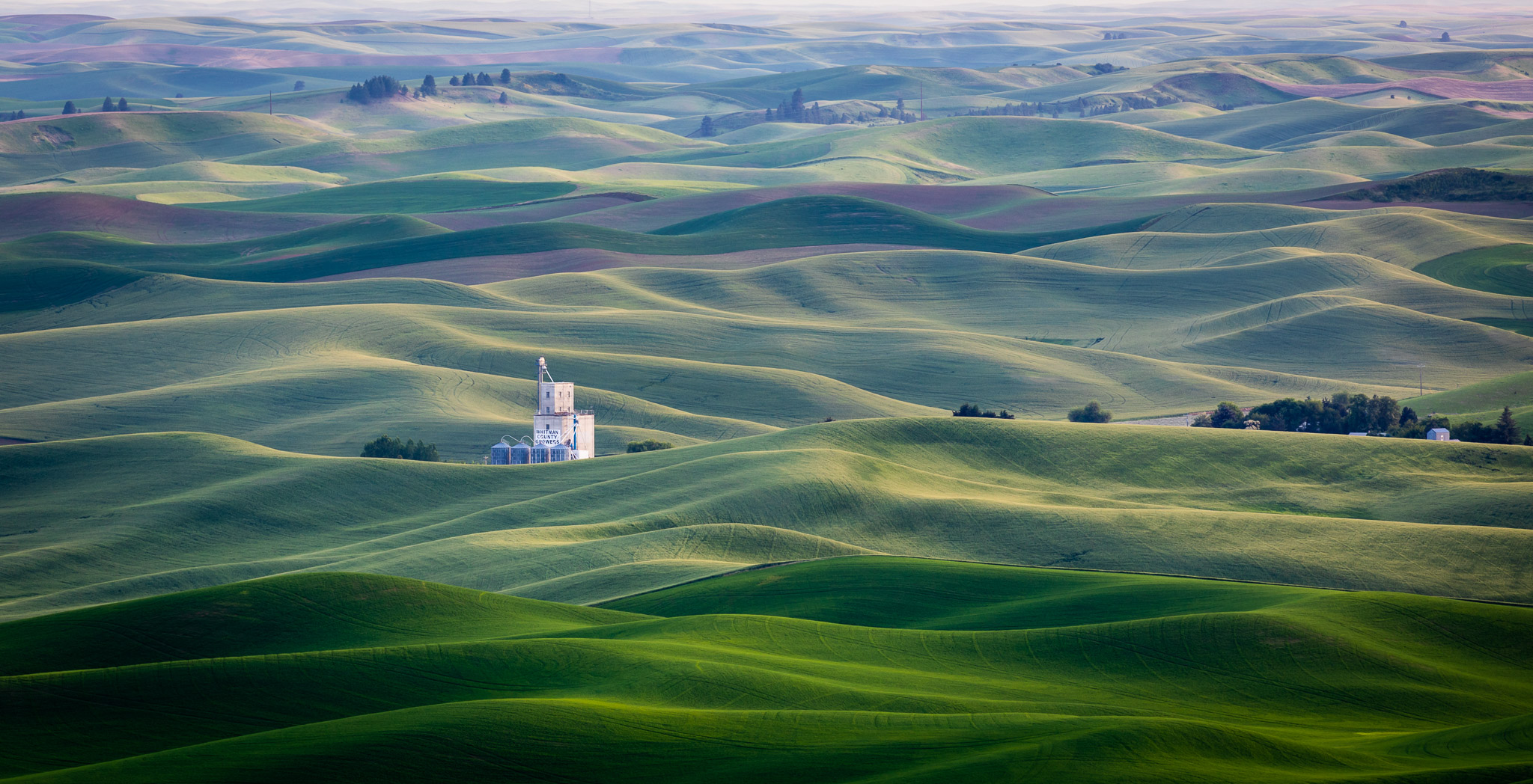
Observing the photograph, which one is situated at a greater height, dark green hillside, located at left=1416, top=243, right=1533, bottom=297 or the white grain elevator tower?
dark green hillside, located at left=1416, top=243, right=1533, bottom=297

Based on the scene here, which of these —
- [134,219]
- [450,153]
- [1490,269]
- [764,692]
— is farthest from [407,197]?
[764,692]

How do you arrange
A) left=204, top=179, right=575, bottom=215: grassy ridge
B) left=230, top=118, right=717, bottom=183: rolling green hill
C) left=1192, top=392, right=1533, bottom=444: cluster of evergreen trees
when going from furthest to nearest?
1. left=230, top=118, right=717, bottom=183: rolling green hill
2. left=204, top=179, right=575, bottom=215: grassy ridge
3. left=1192, top=392, right=1533, bottom=444: cluster of evergreen trees

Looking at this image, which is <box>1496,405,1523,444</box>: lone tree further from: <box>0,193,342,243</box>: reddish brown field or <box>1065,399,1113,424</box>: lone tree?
<box>0,193,342,243</box>: reddish brown field

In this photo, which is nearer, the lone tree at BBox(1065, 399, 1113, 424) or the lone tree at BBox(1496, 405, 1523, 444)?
the lone tree at BBox(1496, 405, 1523, 444)

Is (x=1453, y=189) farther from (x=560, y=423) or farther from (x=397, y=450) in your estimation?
(x=397, y=450)

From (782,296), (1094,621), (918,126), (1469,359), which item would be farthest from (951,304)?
(918,126)

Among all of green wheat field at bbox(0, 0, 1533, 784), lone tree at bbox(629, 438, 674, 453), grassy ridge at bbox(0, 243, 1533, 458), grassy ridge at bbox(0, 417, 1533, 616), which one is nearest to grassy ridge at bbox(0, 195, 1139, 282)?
green wheat field at bbox(0, 0, 1533, 784)
